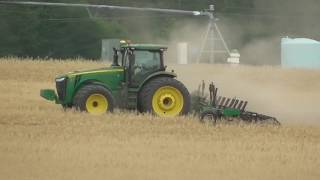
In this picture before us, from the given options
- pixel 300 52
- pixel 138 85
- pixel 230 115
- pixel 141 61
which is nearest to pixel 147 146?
pixel 230 115

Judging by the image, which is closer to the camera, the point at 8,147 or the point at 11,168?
the point at 11,168

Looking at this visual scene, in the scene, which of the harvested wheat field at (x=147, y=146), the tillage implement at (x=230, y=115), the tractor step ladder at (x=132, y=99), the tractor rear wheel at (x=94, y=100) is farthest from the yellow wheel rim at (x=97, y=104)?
the tillage implement at (x=230, y=115)

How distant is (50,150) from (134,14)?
4323 centimetres

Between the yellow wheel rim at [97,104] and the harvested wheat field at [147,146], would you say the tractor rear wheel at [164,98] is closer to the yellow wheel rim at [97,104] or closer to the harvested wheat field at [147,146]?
the harvested wheat field at [147,146]

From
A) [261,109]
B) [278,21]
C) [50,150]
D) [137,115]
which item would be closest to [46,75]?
[261,109]

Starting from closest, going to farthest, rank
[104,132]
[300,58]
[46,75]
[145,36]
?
1. [104,132]
2. [46,75]
3. [300,58]
4. [145,36]

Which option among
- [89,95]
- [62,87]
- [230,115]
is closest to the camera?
[230,115]

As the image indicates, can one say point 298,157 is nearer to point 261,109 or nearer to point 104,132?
point 104,132

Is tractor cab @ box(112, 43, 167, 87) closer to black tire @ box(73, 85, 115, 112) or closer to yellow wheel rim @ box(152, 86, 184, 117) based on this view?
yellow wheel rim @ box(152, 86, 184, 117)

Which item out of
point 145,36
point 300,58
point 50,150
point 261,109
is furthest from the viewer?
point 145,36

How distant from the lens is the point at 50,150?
9.80 meters

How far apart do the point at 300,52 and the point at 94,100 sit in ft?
90.9

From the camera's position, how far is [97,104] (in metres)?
14.8

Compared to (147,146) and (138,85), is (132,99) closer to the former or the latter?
(138,85)
